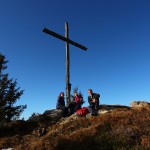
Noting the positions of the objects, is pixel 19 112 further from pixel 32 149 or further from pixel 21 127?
pixel 32 149

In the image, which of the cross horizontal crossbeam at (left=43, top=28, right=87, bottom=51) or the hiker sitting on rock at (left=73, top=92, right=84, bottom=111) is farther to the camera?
the cross horizontal crossbeam at (left=43, top=28, right=87, bottom=51)

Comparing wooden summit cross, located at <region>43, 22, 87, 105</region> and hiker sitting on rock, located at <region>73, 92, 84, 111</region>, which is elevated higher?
wooden summit cross, located at <region>43, 22, 87, 105</region>

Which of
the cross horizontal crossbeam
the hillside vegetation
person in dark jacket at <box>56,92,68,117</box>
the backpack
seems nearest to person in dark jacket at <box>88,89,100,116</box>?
the backpack

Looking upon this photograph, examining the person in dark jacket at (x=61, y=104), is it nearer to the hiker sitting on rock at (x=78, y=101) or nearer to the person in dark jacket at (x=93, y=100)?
the hiker sitting on rock at (x=78, y=101)

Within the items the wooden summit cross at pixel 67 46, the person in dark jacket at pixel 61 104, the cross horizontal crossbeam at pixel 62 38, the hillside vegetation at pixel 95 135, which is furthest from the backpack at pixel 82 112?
the cross horizontal crossbeam at pixel 62 38

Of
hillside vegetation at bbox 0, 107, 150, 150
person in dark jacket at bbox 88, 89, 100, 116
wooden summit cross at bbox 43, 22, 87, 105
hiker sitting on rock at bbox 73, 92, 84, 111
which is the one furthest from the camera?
wooden summit cross at bbox 43, 22, 87, 105

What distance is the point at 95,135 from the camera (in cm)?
1277

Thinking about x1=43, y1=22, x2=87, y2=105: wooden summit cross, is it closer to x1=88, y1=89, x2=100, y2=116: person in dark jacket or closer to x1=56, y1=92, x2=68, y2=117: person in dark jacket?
x1=56, y1=92, x2=68, y2=117: person in dark jacket

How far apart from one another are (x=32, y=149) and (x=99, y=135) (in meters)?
3.31

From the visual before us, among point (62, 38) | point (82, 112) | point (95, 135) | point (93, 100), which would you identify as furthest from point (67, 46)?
point (95, 135)

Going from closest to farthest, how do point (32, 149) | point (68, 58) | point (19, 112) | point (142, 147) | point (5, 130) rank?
point (142, 147) → point (32, 149) → point (5, 130) → point (68, 58) → point (19, 112)

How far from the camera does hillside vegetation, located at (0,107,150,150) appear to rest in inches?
463

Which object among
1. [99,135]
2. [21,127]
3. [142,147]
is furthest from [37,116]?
[142,147]

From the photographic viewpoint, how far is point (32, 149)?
41.0 ft
